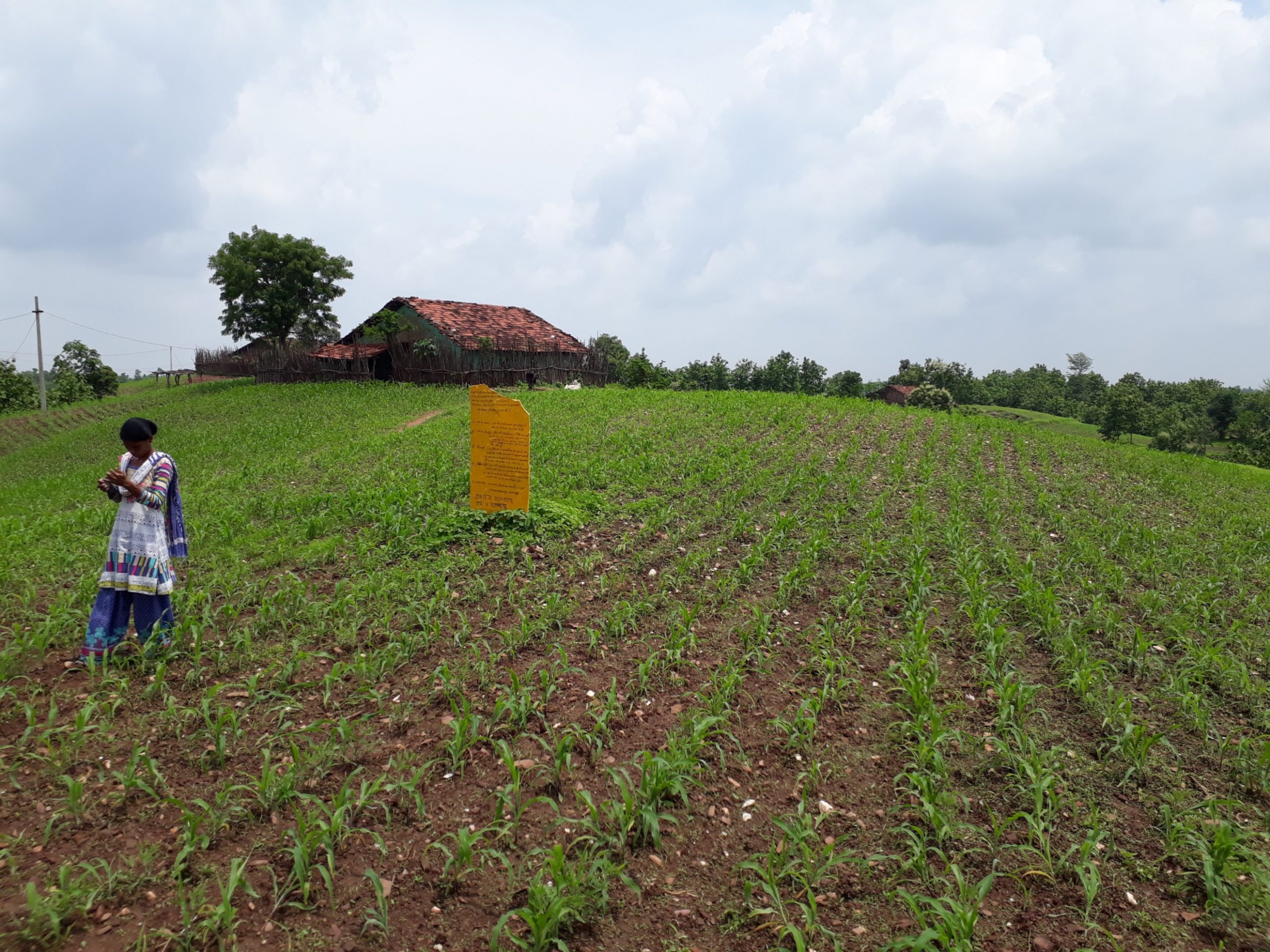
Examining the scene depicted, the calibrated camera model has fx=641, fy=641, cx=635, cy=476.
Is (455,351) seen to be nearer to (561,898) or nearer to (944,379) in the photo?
(561,898)

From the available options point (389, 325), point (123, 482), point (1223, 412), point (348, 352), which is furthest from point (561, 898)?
point (1223, 412)

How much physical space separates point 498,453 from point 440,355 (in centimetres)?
2177

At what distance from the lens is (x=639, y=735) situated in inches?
154

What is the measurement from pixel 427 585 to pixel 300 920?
340 cm

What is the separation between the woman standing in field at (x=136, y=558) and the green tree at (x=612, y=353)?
2783 centimetres

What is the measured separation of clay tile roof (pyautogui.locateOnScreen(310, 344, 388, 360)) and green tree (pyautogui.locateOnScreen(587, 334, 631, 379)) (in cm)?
994

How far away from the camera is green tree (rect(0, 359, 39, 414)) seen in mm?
36969

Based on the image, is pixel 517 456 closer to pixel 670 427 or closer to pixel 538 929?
pixel 538 929

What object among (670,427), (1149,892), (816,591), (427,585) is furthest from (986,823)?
(670,427)

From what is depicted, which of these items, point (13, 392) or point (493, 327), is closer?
point (493, 327)

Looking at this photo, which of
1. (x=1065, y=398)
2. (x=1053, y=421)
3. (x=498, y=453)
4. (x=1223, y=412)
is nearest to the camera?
(x=498, y=453)

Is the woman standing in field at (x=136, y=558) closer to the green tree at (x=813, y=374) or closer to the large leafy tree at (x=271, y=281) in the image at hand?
the large leafy tree at (x=271, y=281)

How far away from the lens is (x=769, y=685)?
4527 millimetres

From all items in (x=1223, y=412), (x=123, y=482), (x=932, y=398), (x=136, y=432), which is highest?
(x=932, y=398)
